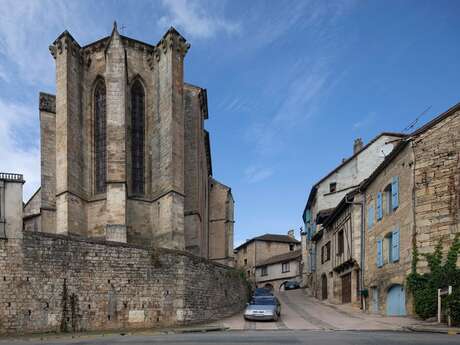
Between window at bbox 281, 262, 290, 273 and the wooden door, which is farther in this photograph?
window at bbox 281, 262, 290, 273

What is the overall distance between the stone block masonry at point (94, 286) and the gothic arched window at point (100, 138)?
8911mm

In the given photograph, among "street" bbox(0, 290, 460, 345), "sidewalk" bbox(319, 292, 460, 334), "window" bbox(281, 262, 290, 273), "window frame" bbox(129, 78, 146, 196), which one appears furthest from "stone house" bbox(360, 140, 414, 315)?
"window" bbox(281, 262, 290, 273)

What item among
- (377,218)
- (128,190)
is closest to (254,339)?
(377,218)

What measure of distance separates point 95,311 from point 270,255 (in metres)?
46.4

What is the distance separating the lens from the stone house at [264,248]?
6183 cm

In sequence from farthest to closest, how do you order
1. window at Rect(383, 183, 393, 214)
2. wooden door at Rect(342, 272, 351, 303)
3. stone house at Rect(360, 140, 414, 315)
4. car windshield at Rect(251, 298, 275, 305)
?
wooden door at Rect(342, 272, 351, 303), window at Rect(383, 183, 393, 214), car windshield at Rect(251, 298, 275, 305), stone house at Rect(360, 140, 414, 315)

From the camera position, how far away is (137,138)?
1068 inches

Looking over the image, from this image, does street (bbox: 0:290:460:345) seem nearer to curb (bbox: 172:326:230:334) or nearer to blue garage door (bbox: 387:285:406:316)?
curb (bbox: 172:326:230:334)

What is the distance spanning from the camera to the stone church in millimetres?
24703

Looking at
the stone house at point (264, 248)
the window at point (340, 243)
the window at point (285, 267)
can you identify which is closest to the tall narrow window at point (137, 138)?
the window at point (340, 243)

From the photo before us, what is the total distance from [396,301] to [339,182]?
18990 millimetres

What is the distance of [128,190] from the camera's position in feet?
85.6

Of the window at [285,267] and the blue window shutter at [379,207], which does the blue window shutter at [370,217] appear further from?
the window at [285,267]

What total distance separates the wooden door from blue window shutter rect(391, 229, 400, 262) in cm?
745
